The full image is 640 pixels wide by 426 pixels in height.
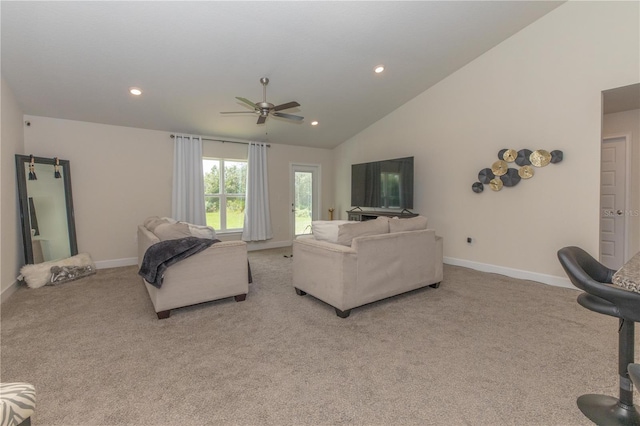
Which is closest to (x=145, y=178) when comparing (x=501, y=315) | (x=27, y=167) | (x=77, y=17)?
(x=27, y=167)

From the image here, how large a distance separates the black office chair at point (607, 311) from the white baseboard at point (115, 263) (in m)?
5.69

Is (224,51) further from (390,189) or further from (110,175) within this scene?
(390,189)

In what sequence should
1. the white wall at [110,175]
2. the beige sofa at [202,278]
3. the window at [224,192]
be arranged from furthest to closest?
the window at [224,192], the white wall at [110,175], the beige sofa at [202,278]

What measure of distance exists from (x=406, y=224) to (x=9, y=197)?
475cm

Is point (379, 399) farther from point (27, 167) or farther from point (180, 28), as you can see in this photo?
point (27, 167)

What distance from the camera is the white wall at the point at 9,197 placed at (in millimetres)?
3227

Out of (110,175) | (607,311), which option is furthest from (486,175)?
(110,175)

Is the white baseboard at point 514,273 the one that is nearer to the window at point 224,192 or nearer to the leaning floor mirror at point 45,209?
the window at point 224,192

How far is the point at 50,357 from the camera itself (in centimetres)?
205

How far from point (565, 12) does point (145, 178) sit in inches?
254

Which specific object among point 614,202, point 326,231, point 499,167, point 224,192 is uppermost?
point 499,167

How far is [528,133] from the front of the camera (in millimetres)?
3883

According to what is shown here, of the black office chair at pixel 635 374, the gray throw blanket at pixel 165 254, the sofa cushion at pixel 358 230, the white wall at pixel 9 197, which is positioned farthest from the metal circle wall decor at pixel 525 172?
the white wall at pixel 9 197

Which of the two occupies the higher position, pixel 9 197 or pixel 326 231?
pixel 9 197
